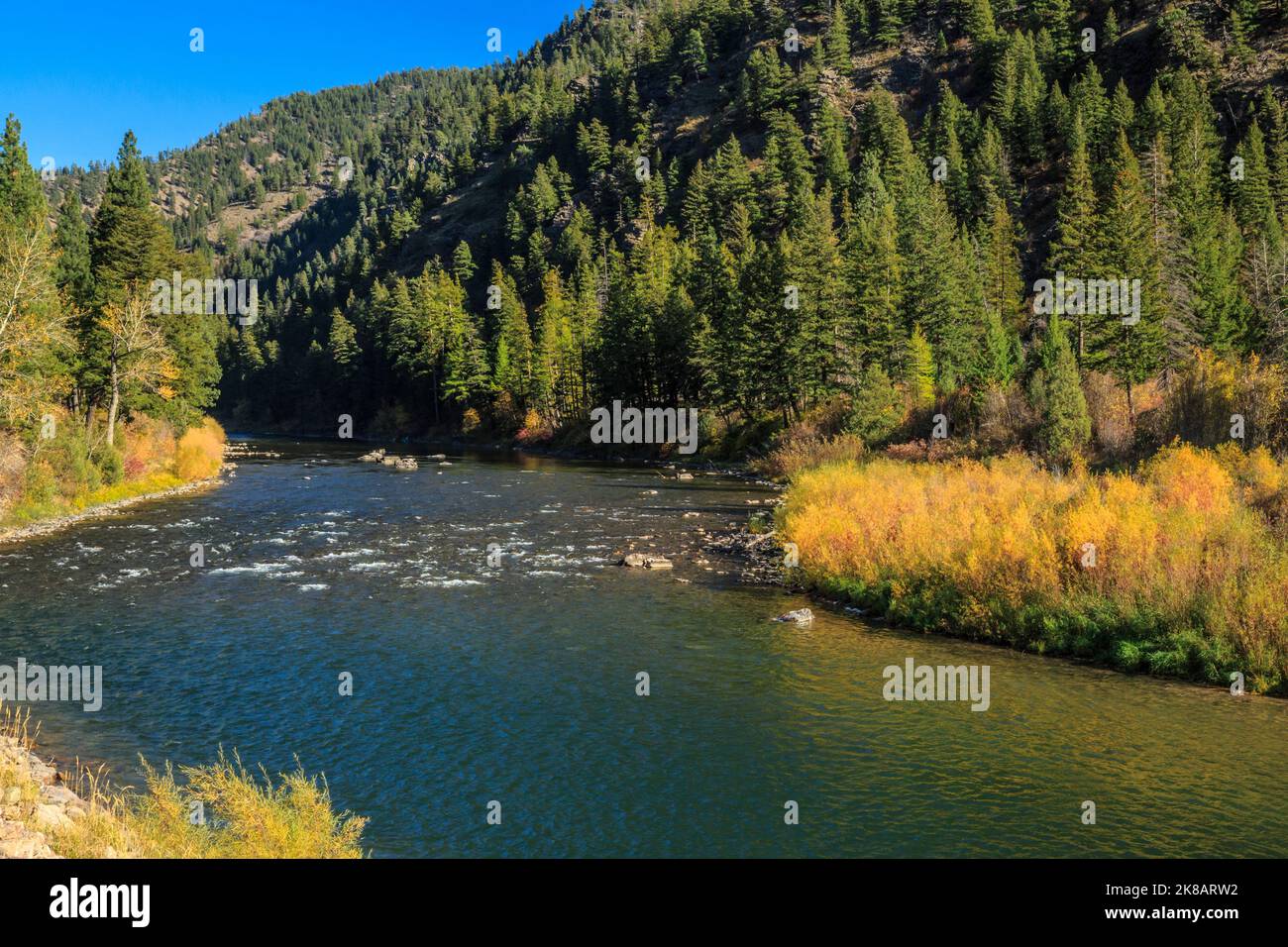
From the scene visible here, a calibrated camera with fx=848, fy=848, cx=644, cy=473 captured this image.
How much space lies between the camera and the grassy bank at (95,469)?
4288 cm

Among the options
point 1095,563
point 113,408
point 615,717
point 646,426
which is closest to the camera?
point 615,717

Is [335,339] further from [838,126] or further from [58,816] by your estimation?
[58,816]

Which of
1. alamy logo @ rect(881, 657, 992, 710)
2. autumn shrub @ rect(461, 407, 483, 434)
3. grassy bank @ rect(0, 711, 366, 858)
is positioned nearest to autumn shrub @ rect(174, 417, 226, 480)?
autumn shrub @ rect(461, 407, 483, 434)

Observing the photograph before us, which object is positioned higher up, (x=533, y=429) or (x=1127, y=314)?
(x=1127, y=314)

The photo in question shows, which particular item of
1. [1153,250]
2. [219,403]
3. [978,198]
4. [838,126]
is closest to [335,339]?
[219,403]

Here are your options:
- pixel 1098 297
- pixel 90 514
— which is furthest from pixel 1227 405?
pixel 90 514

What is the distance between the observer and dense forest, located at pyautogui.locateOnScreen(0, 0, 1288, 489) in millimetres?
55438

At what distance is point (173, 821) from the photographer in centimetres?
1225

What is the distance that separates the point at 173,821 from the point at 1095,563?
2237cm

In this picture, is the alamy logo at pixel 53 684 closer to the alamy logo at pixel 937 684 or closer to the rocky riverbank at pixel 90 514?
the alamy logo at pixel 937 684

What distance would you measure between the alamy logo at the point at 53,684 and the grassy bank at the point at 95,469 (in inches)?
961

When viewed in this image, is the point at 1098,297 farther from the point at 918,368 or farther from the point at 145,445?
the point at 145,445
